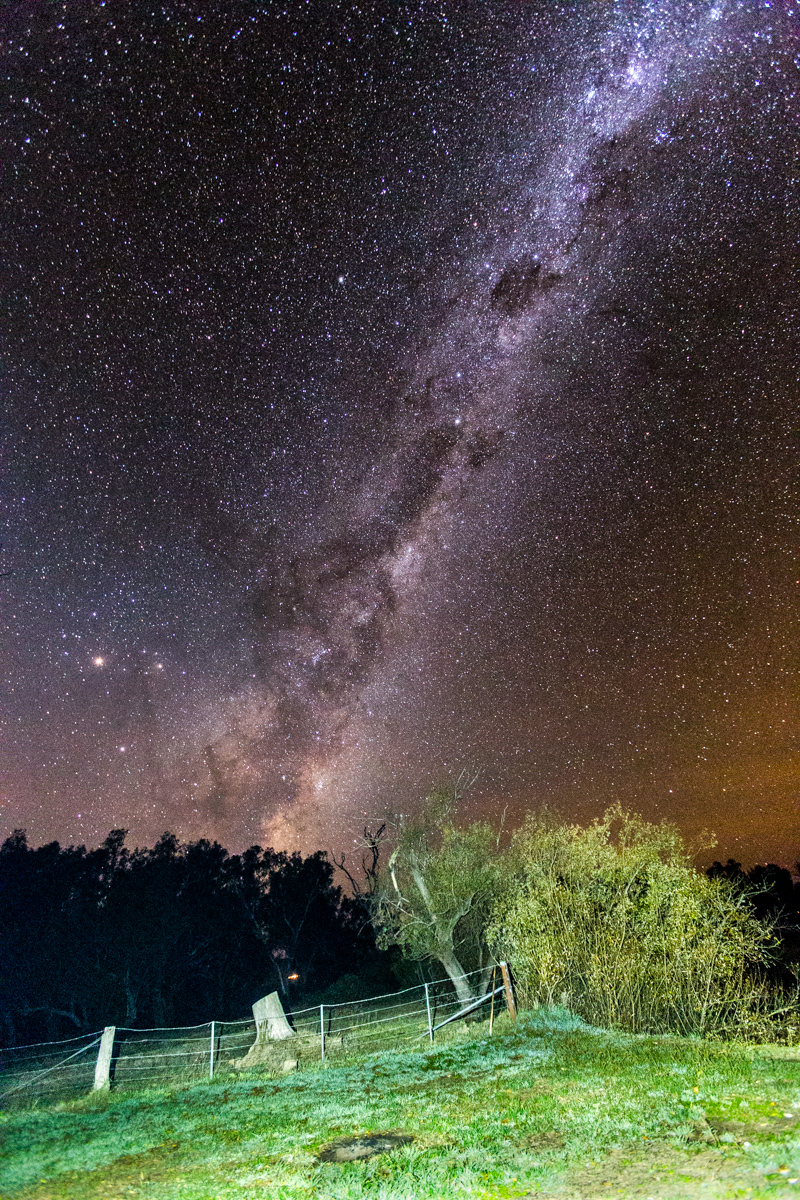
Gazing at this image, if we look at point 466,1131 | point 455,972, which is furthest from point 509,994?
point 455,972

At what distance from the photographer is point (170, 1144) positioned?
26.1ft

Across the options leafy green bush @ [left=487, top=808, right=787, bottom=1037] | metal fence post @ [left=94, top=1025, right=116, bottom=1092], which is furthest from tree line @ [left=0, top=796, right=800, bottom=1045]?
metal fence post @ [left=94, top=1025, right=116, bottom=1092]

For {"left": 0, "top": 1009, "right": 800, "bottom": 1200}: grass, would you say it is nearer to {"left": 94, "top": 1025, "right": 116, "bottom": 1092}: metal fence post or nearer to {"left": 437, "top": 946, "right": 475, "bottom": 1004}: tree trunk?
{"left": 94, "top": 1025, "right": 116, "bottom": 1092}: metal fence post

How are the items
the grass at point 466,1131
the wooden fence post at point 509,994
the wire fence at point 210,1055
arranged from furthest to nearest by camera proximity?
the wooden fence post at point 509,994 < the wire fence at point 210,1055 < the grass at point 466,1131

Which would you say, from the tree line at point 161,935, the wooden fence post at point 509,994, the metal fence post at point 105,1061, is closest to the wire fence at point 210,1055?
the metal fence post at point 105,1061

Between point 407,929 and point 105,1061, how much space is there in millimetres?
13571

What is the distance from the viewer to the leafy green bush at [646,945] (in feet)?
43.0

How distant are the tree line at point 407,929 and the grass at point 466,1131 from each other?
2.00m

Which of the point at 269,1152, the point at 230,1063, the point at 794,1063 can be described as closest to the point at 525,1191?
the point at 269,1152

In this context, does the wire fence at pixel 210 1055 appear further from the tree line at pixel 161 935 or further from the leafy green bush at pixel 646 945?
the tree line at pixel 161 935

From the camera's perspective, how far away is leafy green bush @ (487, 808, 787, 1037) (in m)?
13.1

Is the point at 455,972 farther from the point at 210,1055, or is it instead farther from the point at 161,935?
the point at 161,935

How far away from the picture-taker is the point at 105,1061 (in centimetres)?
1309

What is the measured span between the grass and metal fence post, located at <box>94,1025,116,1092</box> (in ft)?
3.63
